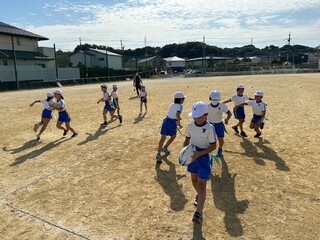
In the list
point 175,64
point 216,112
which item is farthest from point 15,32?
point 175,64

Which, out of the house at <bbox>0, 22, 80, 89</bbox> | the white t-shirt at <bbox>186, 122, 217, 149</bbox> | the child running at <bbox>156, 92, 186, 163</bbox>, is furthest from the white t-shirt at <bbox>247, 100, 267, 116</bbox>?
the house at <bbox>0, 22, 80, 89</bbox>

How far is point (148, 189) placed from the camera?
513cm

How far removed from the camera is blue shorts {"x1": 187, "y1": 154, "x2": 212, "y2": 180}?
400 centimetres

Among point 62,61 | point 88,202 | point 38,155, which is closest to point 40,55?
point 62,61

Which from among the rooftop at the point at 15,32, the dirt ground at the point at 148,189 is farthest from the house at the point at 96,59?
the dirt ground at the point at 148,189

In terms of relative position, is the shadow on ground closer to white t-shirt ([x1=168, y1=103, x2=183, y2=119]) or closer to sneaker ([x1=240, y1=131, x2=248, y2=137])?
white t-shirt ([x1=168, y1=103, x2=183, y2=119])

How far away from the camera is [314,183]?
520 centimetres

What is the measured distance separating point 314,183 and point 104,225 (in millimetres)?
3846

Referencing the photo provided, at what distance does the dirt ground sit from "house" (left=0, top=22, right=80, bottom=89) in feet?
91.2

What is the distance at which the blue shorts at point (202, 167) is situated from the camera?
3998 millimetres

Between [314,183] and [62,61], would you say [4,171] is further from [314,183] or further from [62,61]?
[62,61]

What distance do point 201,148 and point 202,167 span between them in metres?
0.29

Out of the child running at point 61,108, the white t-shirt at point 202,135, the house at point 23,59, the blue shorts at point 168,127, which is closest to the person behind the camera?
the white t-shirt at point 202,135

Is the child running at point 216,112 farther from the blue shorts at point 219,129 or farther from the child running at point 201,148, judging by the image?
the child running at point 201,148
